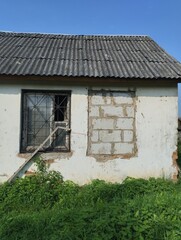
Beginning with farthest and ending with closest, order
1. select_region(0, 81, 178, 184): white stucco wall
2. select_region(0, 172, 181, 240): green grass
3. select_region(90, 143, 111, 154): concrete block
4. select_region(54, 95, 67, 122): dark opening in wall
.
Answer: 1. select_region(54, 95, 67, 122): dark opening in wall
2. select_region(90, 143, 111, 154): concrete block
3. select_region(0, 81, 178, 184): white stucco wall
4. select_region(0, 172, 181, 240): green grass

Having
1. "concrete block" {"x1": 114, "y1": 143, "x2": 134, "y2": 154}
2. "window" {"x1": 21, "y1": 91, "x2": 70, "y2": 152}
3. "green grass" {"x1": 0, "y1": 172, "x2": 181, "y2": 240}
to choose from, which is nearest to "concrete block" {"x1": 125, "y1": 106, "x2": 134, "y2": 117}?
"concrete block" {"x1": 114, "y1": 143, "x2": 134, "y2": 154}

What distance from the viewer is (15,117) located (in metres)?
6.13

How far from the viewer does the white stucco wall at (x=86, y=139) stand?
611 centimetres

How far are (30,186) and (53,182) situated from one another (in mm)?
529

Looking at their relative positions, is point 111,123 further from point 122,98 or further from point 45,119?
point 45,119

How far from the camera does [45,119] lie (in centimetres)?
637

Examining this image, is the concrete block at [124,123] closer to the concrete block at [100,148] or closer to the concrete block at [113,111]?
the concrete block at [113,111]

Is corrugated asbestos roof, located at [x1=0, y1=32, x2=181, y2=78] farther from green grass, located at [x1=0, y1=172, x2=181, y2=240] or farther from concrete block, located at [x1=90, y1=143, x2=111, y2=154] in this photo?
green grass, located at [x1=0, y1=172, x2=181, y2=240]

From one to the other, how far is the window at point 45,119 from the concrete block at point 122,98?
44.7 inches

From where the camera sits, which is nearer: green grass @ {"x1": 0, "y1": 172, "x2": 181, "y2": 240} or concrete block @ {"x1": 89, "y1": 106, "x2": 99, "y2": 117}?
green grass @ {"x1": 0, "y1": 172, "x2": 181, "y2": 240}

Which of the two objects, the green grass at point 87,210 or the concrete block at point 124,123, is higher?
the concrete block at point 124,123

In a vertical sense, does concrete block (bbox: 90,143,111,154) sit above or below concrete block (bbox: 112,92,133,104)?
below

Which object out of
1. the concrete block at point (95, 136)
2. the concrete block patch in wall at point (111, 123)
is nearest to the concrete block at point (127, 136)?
the concrete block patch in wall at point (111, 123)

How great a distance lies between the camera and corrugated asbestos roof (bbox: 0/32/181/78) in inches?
243
